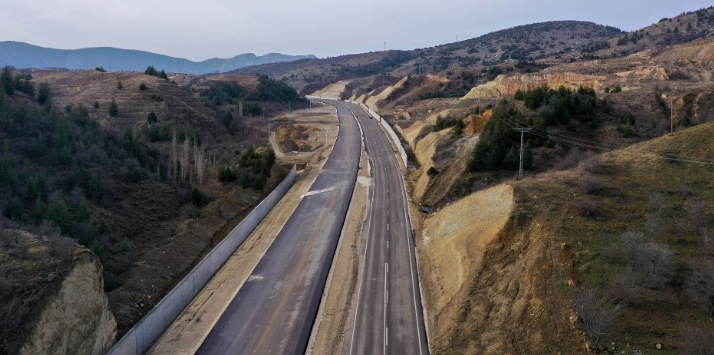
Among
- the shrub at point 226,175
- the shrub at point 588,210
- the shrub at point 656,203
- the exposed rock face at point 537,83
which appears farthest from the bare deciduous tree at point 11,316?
the exposed rock face at point 537,83

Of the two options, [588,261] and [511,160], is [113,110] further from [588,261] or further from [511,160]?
[588,261]

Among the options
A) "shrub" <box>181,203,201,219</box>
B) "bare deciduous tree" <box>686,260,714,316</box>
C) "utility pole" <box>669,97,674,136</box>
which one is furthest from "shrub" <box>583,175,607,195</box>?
"shrub" <box>181,203,201,219</box>

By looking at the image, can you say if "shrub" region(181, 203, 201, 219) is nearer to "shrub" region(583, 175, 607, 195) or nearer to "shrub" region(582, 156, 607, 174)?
"shrub" region(583, 175, 607, 195)

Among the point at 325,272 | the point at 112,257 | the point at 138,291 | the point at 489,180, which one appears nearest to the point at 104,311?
the point at 138,291

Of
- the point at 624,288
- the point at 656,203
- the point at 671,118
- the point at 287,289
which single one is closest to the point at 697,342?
the point at 624,288

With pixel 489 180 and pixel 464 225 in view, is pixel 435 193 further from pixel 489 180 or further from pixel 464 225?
pixel 464 225
